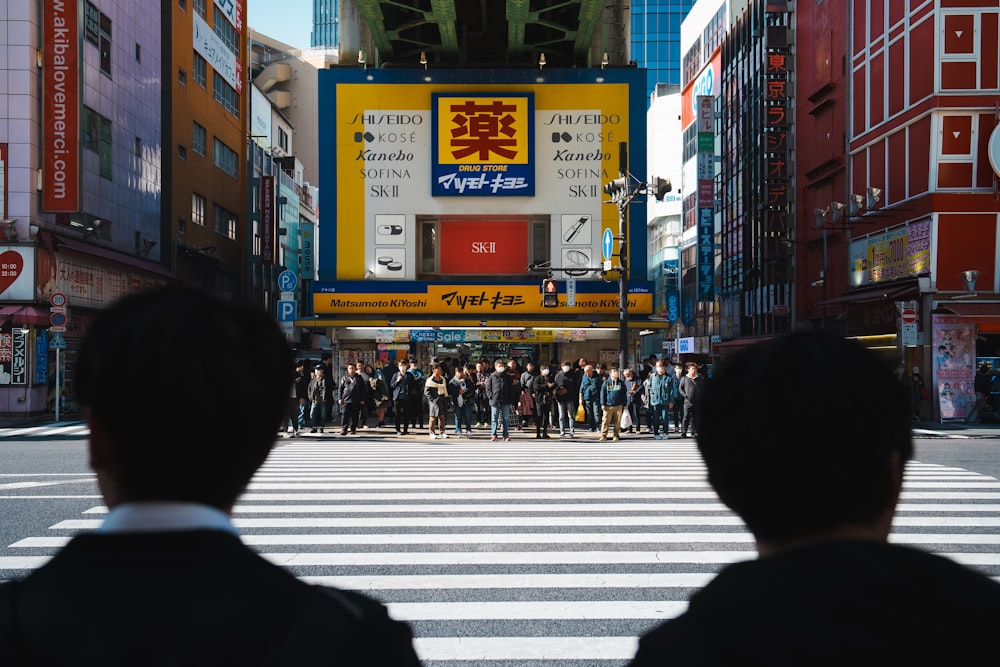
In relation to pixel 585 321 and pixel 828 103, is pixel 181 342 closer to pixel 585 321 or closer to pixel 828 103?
pixel 585 321

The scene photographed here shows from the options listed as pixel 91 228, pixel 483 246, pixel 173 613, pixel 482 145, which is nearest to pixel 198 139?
pixel 91 228

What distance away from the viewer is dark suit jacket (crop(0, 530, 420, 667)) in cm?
127

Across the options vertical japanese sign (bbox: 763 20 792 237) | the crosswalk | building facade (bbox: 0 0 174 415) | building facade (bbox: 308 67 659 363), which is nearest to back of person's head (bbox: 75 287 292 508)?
the crosswalk

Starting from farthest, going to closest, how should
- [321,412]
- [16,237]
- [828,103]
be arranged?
[828,103], [16,237], [321,412]

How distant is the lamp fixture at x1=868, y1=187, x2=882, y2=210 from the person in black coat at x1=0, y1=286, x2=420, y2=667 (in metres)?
33.3

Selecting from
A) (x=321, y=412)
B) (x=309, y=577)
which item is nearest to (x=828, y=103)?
(x=321, y=412)

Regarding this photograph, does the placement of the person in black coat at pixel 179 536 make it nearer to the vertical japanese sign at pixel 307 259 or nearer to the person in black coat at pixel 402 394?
the person in black coat at pixel 402 394

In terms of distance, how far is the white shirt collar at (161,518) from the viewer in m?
1.38

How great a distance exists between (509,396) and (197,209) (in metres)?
26.5

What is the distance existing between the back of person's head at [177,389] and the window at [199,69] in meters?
43.4

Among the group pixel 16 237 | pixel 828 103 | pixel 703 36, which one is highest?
pixel 703 36

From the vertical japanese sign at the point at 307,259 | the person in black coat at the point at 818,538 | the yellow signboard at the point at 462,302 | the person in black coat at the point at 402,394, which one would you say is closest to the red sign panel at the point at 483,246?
the yellow signboard at the point at 462,302

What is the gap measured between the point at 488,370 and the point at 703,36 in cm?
5162

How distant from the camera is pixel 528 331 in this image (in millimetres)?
28062
